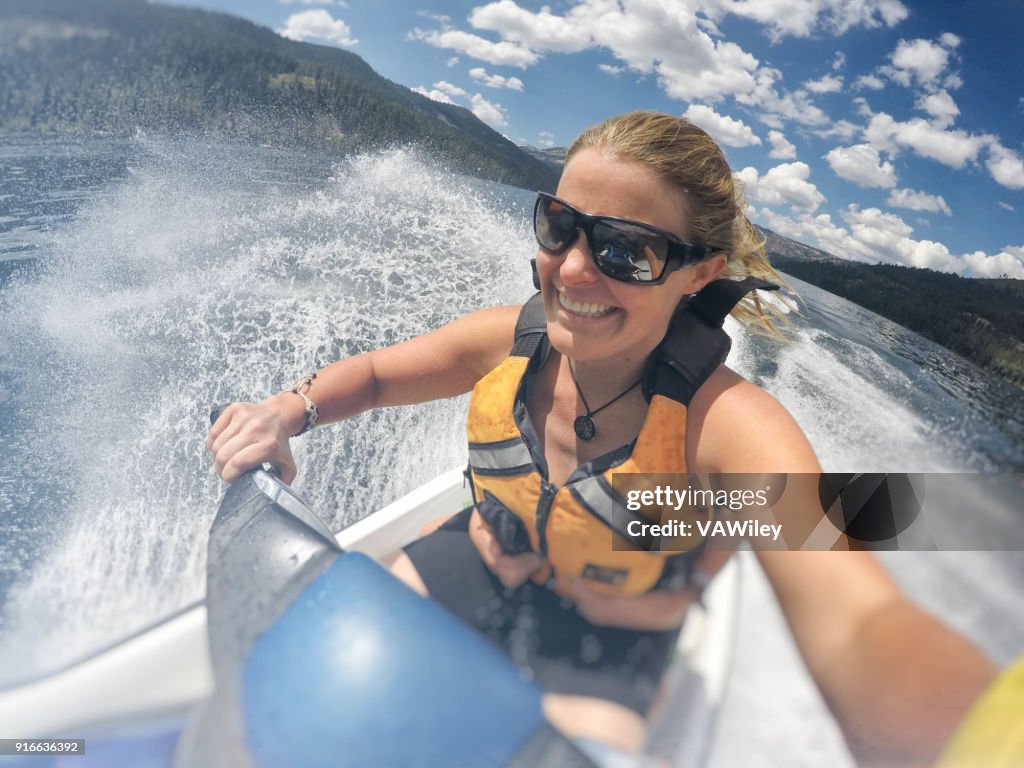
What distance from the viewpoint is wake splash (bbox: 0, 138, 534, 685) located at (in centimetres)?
189

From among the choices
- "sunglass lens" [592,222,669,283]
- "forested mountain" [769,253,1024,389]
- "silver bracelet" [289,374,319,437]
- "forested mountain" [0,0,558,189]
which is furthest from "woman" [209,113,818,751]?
"forested mountain" [769,253,1024,389]

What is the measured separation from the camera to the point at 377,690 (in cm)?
90

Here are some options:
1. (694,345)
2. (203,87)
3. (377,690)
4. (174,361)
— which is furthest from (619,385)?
(203,87)

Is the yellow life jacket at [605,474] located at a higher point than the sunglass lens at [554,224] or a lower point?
lower

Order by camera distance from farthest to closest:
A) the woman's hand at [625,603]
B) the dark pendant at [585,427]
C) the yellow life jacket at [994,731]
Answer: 1. the dark pendant at [585,427]
2. the woman's hand at [625,603]
3. the yellow life jacket at [994,731]

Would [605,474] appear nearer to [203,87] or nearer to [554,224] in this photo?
[554,224]

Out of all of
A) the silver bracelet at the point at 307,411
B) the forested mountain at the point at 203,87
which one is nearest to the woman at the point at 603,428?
the silver bracelet at the point at 307,411

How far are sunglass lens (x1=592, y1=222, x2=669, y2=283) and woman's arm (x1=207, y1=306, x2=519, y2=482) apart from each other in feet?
1.52

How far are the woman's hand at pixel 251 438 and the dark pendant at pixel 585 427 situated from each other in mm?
794

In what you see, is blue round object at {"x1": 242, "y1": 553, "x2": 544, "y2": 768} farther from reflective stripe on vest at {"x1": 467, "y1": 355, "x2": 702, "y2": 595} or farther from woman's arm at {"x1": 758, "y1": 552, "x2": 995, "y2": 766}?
woman's arm at {"x1": 758, "y1": 552, "x2": 995, "y2": 766}

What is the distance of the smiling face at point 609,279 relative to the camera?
49.1 inches

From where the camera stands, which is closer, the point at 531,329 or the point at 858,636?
the point at 858,636

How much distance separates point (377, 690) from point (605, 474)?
638mm

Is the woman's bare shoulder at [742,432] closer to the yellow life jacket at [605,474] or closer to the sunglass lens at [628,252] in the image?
the yellow life jacket at [605,474]
